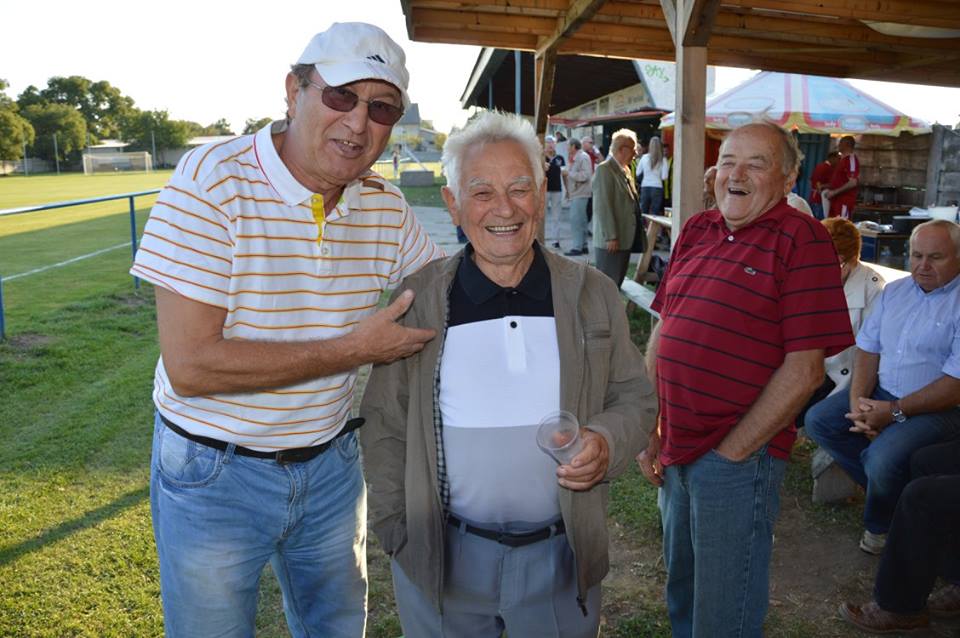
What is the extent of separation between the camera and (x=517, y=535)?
1874 millimetres

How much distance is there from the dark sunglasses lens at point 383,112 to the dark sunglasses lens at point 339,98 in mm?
52

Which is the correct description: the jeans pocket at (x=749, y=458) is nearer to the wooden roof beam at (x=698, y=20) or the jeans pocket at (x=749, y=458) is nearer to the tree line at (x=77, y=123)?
the wooden roof beam at (x=698, y=20)

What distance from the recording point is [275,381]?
5.65ft

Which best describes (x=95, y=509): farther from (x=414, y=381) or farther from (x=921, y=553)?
(x=921, y=553)

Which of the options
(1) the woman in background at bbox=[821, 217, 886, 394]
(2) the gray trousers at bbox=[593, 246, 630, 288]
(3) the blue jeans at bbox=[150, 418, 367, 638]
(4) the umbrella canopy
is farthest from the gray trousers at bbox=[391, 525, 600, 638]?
(4) the umbrella canopy

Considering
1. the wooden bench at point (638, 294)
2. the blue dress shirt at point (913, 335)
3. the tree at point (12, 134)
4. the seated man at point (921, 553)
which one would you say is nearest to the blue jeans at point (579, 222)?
the wooden bench at point (638, 294)

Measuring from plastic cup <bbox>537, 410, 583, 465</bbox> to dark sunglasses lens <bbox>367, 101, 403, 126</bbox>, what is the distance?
94 cm

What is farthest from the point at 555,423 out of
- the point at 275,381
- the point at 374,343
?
the point at 275,381

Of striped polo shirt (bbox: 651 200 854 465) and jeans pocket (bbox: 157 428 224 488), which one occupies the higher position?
striped polo shirt (bbox: 651 200 854 465)

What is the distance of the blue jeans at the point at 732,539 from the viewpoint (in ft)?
7.62

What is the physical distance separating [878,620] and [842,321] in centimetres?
178

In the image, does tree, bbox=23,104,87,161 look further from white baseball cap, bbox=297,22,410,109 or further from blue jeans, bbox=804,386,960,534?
white baseball cap, bbox=297,22,410,109

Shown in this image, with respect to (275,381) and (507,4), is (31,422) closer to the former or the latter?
(275,381)

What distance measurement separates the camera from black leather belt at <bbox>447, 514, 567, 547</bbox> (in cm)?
187
